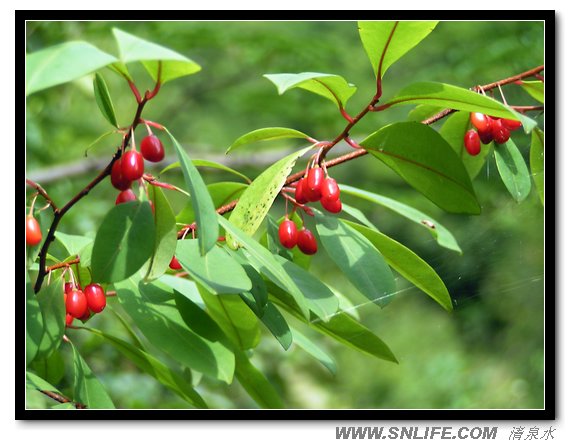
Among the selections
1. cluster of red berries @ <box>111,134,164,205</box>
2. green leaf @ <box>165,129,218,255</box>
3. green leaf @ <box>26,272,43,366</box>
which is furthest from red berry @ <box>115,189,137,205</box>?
green leaf @ <box>26,272,43,366</box>

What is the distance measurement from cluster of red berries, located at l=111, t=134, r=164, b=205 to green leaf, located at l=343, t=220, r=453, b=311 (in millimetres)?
319

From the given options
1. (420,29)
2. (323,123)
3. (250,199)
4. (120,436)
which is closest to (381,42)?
(420,29)

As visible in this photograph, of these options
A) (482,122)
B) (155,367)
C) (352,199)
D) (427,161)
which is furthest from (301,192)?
(352,199)

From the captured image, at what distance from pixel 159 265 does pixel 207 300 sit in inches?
7.9

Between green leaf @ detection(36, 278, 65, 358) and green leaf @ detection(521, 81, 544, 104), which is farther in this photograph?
green leaf @ detection(521, 81, 544, 104)

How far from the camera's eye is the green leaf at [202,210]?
0.80 meters

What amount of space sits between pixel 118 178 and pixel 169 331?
10.7 inches

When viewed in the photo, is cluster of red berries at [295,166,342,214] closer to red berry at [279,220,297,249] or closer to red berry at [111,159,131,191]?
red berry at [279,220,297,249]

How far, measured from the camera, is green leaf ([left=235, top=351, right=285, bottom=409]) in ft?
4.09

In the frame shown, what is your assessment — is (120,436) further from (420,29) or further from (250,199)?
(420,29)

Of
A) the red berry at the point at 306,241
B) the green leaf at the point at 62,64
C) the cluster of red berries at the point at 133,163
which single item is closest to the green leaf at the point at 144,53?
the green leaf at the point at 62,64

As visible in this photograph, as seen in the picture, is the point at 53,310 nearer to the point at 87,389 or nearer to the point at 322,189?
the point at 87,389

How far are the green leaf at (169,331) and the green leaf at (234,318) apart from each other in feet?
0.07

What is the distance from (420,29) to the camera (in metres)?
0.97
